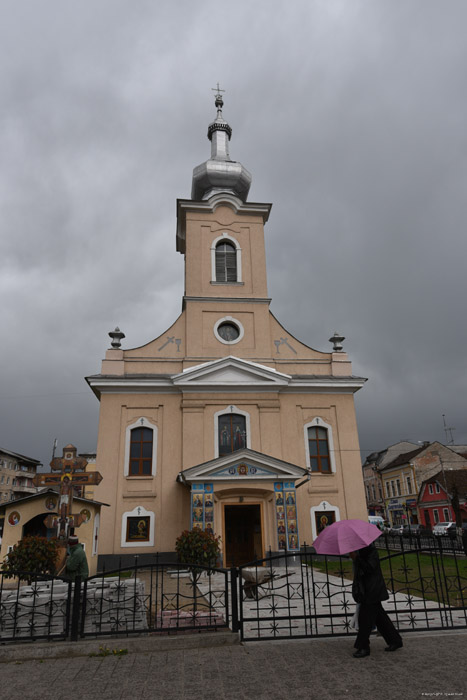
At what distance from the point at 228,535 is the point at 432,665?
14732 millimetres

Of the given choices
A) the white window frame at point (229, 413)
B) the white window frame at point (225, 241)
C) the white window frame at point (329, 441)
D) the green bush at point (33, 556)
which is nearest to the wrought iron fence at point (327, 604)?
the green bush at point (33, 556)

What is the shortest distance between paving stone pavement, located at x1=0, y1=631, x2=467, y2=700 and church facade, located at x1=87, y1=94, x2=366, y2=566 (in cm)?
1109

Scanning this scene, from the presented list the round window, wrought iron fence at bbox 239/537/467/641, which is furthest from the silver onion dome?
wrought iron fence at bbox 239/537/467/641

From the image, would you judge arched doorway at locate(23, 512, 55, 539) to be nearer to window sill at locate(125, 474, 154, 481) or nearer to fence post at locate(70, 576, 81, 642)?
window sill at locate(125, 474, 154, 481)

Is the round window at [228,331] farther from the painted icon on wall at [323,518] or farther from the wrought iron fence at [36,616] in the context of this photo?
the wrought iron fence at [36,616]

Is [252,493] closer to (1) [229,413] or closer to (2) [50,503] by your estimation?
(1) [229,413]

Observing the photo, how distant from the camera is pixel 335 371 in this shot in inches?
873

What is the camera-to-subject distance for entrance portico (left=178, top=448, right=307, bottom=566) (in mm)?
17297

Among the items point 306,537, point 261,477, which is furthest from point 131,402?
point 306,537

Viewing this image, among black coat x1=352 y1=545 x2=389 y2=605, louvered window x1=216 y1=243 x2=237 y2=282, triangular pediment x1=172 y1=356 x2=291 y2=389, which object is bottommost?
black coat x1=352 y1=545 x2=389 y2=605

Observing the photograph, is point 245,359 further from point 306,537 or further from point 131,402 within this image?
point 306,537

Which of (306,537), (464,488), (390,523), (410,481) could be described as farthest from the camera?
(390,523)

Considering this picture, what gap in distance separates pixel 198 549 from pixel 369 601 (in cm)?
977

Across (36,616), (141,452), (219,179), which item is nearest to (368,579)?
(36,616)
